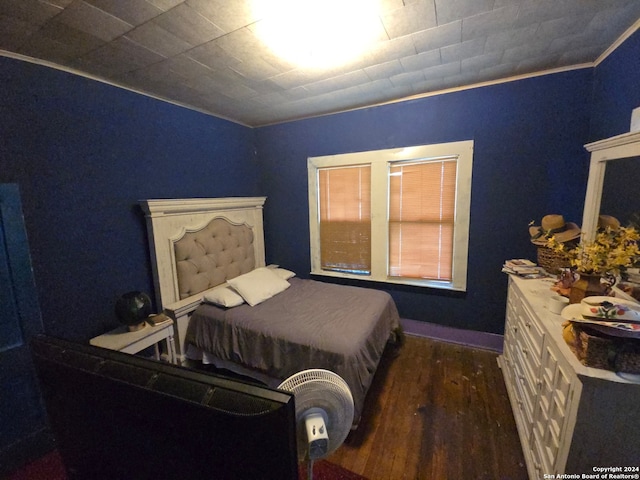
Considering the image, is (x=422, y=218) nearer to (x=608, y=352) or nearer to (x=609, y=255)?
(x=609, y=255)

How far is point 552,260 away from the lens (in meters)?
1.91

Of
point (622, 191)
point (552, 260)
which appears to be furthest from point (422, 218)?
point (622, 191)

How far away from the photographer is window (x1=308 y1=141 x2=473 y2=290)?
249 cm

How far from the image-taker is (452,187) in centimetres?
248

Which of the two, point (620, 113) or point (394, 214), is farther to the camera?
point (394, 214)

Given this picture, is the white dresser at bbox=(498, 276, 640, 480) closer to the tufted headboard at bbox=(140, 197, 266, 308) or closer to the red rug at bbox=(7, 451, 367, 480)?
the red rug at bbox=(7, 451, 367, 480)

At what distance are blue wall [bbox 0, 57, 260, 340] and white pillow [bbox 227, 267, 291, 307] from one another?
2.53ft

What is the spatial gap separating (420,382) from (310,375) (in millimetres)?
1695

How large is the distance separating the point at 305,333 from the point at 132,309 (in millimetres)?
1266

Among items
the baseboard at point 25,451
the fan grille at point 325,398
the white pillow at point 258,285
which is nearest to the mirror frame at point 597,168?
the fan grille at point 325,398

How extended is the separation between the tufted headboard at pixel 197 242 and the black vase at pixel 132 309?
12.2 inches

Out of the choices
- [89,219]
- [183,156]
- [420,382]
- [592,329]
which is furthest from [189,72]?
[420,382]

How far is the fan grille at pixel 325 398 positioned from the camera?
0.82 metres

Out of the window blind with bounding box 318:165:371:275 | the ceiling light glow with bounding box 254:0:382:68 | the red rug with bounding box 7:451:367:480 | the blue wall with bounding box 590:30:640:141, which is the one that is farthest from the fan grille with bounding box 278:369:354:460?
the blue wall with bounding box 590:30:640:141
